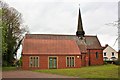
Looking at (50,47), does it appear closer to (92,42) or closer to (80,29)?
(92,42)

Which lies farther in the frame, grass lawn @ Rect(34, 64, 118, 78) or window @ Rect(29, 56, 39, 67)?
window @ Rect(29, 56, 39, 67)

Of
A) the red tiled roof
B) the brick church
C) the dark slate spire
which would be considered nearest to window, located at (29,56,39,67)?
the brick church

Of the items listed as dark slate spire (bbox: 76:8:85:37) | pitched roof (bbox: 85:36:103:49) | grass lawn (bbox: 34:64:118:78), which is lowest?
grass lawn (bbox: 34:64:118:78)

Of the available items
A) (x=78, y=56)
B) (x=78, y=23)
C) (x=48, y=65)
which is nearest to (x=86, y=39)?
(x=78, y=23)

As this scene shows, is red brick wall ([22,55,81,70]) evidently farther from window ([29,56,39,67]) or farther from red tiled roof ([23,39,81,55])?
red tiled roof ([23,39,81,55])

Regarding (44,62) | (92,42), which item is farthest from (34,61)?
(92,42)

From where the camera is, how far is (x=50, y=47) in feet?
173

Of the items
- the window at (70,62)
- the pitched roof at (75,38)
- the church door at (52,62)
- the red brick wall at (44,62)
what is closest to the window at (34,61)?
the red brick wall at (44,62)

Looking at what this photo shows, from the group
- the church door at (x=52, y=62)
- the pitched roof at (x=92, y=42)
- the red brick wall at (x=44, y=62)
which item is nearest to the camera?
the red brick wall at (x=44, y=62)

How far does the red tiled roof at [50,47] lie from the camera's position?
1997 inches

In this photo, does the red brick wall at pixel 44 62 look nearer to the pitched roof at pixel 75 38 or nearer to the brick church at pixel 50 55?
the brick church at pixel 50 55

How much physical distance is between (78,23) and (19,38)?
16.6m

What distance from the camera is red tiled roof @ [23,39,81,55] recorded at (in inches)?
1997

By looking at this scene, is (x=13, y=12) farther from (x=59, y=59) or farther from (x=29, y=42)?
(x=59, y=59)
